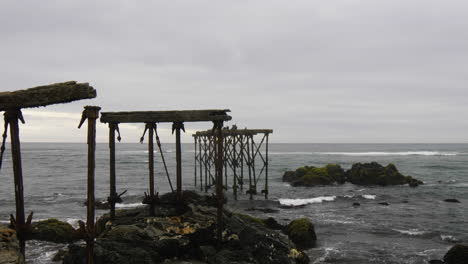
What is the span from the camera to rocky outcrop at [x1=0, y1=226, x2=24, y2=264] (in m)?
7.04

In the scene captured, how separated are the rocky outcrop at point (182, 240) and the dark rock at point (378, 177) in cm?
2622

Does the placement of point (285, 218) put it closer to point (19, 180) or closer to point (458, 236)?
point (458, 236)

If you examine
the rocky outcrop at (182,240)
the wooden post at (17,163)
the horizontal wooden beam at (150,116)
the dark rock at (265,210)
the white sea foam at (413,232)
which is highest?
the horizontal wooden beam at (150,116)

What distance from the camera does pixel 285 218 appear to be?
2045cm

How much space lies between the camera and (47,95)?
6.25m

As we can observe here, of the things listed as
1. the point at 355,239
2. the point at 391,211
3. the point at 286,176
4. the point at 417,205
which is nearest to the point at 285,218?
the point at 355,239

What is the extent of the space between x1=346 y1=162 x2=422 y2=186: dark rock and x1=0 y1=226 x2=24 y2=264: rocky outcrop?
107 feet

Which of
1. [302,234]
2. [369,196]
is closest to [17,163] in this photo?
[302,234]

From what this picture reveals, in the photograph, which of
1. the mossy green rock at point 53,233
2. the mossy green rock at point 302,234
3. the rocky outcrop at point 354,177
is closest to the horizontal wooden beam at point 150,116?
the mossy green rock at point 53,233

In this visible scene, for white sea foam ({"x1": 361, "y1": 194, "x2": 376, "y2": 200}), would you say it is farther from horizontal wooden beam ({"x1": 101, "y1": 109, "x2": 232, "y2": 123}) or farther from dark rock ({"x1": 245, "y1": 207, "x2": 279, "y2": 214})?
horizontal wooden beam ({"x1": 101, "y1": 109, "x2": 232, "y2": 123})

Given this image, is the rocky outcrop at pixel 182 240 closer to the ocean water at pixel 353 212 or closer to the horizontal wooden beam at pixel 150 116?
the horizontal wooden beam at pixel 150 116

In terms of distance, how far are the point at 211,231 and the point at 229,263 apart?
1.32m

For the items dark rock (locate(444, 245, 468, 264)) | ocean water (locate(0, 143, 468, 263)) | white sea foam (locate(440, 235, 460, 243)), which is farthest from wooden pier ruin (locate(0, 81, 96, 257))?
white sea foam (locate(440, 235, 460, 243))

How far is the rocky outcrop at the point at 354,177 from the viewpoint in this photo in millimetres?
35656
